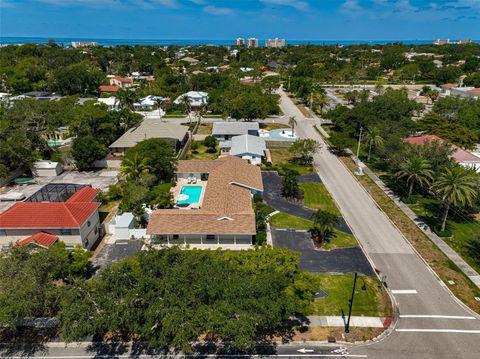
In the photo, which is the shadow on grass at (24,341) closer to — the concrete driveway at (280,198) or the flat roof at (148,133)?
the concrete driveway at (280,198)

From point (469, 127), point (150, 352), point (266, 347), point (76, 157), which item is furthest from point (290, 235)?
point (469, 127)

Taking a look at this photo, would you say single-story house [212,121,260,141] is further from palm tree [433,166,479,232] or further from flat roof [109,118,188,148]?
palm tree [433,166,479,232]

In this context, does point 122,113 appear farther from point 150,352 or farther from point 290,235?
point 150,352

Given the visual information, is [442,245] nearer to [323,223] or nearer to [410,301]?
[410,301]

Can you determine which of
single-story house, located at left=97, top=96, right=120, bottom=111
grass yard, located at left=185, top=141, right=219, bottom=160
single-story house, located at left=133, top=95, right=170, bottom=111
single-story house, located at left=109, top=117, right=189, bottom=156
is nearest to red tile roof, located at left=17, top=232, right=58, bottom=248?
single-story house, located at left=109, top=117, right=189, bottom=156


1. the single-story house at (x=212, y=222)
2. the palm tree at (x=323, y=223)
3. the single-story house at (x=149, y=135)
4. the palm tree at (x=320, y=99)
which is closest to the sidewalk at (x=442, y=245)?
the palm tree at (x=323, y=223)

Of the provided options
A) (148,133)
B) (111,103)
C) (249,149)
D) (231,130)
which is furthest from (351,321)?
(111,103)
